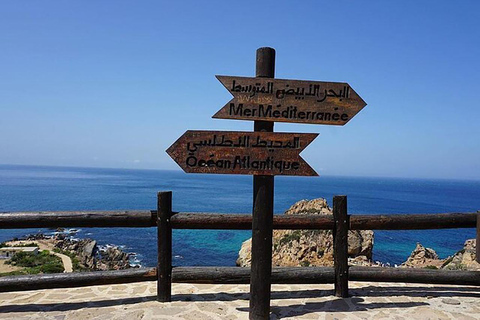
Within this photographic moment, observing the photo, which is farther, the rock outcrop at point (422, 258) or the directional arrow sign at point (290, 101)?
the rock outcrop at point (422, 258)

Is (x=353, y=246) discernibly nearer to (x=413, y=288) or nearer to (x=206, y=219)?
(x=413, y=288)

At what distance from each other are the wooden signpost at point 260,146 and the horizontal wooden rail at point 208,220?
0.88 metres

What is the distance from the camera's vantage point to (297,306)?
184 inches

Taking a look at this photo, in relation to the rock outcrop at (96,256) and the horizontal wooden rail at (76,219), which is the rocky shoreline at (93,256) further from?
the horizontal wooden rail at (76,219)

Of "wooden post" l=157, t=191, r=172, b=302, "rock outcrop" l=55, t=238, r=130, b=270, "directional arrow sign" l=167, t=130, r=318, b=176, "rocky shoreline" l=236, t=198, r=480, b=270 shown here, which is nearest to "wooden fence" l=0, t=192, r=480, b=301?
"wooden post" l=157, t=191, r=172, b=302

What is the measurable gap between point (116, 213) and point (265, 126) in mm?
2701

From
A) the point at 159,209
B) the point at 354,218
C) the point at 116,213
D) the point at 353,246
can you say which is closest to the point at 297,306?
the point at 354,218

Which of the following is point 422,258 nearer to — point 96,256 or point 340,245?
point 340,245

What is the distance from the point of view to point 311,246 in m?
18.0

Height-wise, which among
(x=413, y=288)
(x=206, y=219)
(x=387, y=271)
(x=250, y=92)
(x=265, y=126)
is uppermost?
(x=250, y=92)

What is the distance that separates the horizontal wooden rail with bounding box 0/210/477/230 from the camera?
180 inches

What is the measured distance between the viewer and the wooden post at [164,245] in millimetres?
4695

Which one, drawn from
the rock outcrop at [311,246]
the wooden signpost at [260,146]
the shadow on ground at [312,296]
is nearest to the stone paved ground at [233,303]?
the shadow on ground at [312,296]

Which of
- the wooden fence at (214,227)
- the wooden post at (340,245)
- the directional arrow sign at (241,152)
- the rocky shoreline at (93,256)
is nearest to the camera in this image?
the directional arrow sign at (241,152)
